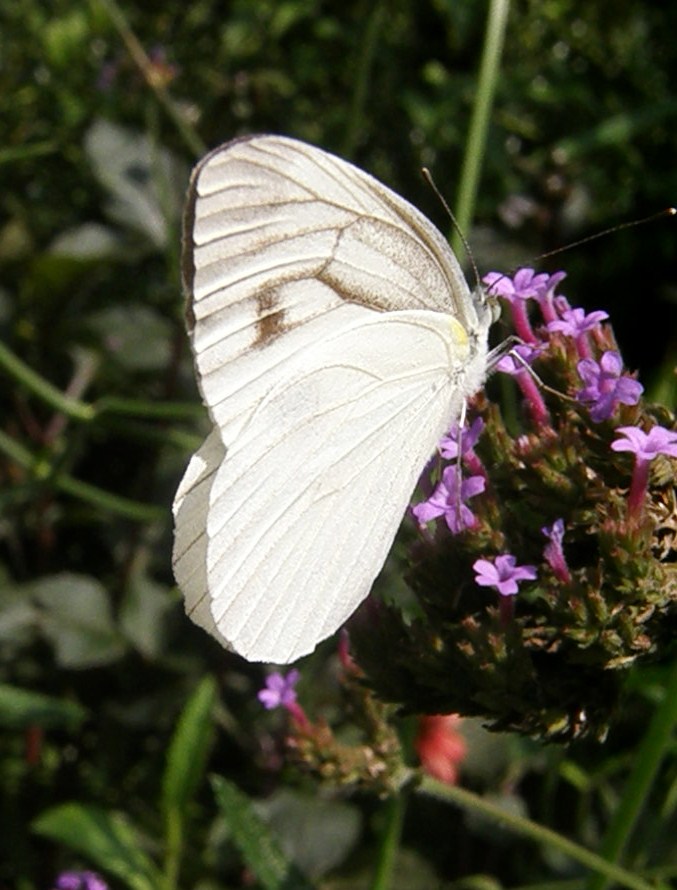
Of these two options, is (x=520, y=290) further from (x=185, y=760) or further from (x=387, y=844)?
(x=185, y=760)

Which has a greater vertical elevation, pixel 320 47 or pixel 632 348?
pixel 320 47

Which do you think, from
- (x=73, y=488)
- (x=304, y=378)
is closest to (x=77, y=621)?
(x=73, y=488)

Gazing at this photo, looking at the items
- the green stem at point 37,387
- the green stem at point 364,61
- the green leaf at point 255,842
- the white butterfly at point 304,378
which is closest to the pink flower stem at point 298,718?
the green leaf at point 255,842

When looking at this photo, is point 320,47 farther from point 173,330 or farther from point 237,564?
point 237,564

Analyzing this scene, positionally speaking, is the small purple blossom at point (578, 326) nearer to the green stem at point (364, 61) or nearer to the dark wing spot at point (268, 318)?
the dark wing spot at point (268, 318)

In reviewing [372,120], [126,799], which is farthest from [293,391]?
[372,120]
